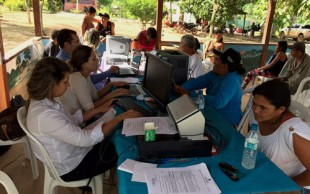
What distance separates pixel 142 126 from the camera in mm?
1555

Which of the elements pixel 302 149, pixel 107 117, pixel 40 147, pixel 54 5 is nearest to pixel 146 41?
pixel 54 5

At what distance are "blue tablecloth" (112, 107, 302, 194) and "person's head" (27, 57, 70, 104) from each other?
1.43ft

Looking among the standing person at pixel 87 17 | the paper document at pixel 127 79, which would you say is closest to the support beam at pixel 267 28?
the standing person at pixel 87 17

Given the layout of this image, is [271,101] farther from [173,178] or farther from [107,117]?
[107,117]

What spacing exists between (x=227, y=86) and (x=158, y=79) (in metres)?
0.61

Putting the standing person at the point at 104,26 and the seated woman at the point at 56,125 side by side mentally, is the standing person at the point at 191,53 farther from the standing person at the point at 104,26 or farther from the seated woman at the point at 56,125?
the standing person at the point at 104,26

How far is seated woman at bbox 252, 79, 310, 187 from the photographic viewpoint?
1.35m

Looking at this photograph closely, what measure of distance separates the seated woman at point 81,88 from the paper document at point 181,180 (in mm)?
1075

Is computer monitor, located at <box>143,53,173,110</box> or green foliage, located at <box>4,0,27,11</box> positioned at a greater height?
green foliage, located at <box>4,0,27,11</box>

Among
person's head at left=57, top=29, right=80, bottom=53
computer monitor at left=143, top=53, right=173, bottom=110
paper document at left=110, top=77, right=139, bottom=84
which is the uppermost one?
person's head at left=57, top=29, right=80, bottom=53

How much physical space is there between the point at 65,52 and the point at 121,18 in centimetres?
427

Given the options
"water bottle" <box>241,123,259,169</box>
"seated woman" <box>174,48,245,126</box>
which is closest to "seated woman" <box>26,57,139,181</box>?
"water bottle" <box>241,123,259,169</box>

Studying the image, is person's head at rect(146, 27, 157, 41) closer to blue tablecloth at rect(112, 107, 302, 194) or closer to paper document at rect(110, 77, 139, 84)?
paper document at rect(110, 77, 139, 84)

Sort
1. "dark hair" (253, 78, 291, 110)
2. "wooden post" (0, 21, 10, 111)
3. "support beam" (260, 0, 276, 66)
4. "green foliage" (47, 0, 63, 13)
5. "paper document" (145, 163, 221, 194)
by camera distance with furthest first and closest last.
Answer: "support beam" (260, 0, 276, 66)
"green foliage" (47, 0, 63, 13)
"wooden post" (0, 21, 10, 111)
"dark hair" (253, 78, 291, 110)
"paper document" (145, 163, 221, 194)
